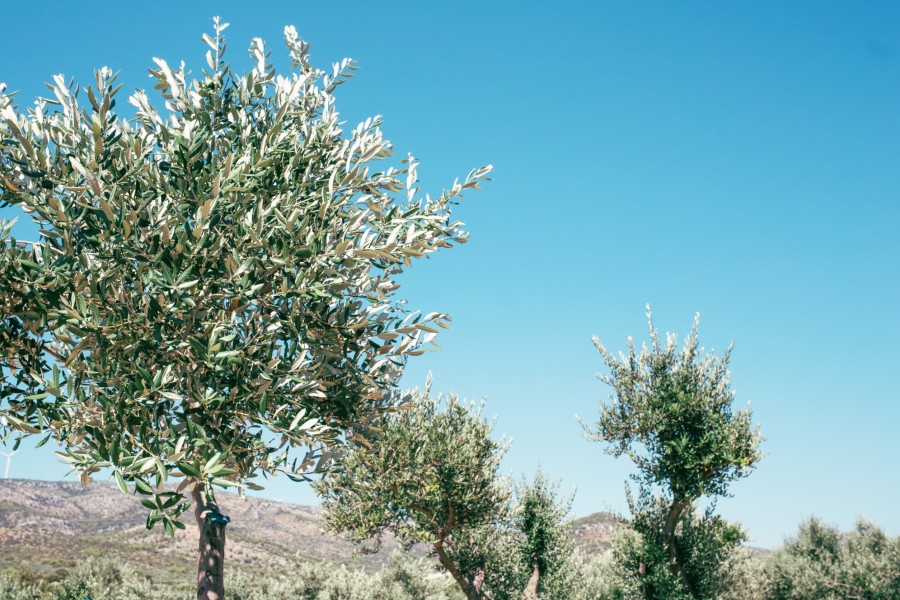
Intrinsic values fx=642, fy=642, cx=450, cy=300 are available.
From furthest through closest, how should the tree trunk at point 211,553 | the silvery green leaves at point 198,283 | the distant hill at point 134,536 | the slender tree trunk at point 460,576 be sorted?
the distant hill at point 134,536, the slender tree trunk at point 460,576, the tree trunk at point 211,553, the silvery green leaves at point 198,283

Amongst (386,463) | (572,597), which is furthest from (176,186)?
(572,597)

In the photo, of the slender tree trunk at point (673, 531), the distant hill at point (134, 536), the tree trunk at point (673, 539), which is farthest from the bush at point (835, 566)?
the distant hill at point (134, 536)

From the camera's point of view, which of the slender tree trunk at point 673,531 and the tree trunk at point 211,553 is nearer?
the tree trunk at point 211,553

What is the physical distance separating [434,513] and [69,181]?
1699 cm

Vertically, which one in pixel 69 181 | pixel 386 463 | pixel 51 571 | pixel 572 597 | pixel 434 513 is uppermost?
pixel 69 181

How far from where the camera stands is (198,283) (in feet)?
21.2

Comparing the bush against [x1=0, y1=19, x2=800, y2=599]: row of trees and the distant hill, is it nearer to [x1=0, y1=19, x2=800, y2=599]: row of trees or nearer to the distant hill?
the distant hill

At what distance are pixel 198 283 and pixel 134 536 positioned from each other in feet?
280

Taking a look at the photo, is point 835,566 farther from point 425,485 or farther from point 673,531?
point 425,485

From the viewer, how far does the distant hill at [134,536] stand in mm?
58375

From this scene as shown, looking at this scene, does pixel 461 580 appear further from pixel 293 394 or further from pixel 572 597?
pixel 293 394

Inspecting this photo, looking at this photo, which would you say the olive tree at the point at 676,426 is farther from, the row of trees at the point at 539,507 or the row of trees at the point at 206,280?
the row of trees at the point at 206,280

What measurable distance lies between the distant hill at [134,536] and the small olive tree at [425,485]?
2727cm

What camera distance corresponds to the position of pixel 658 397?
74.6 feet
